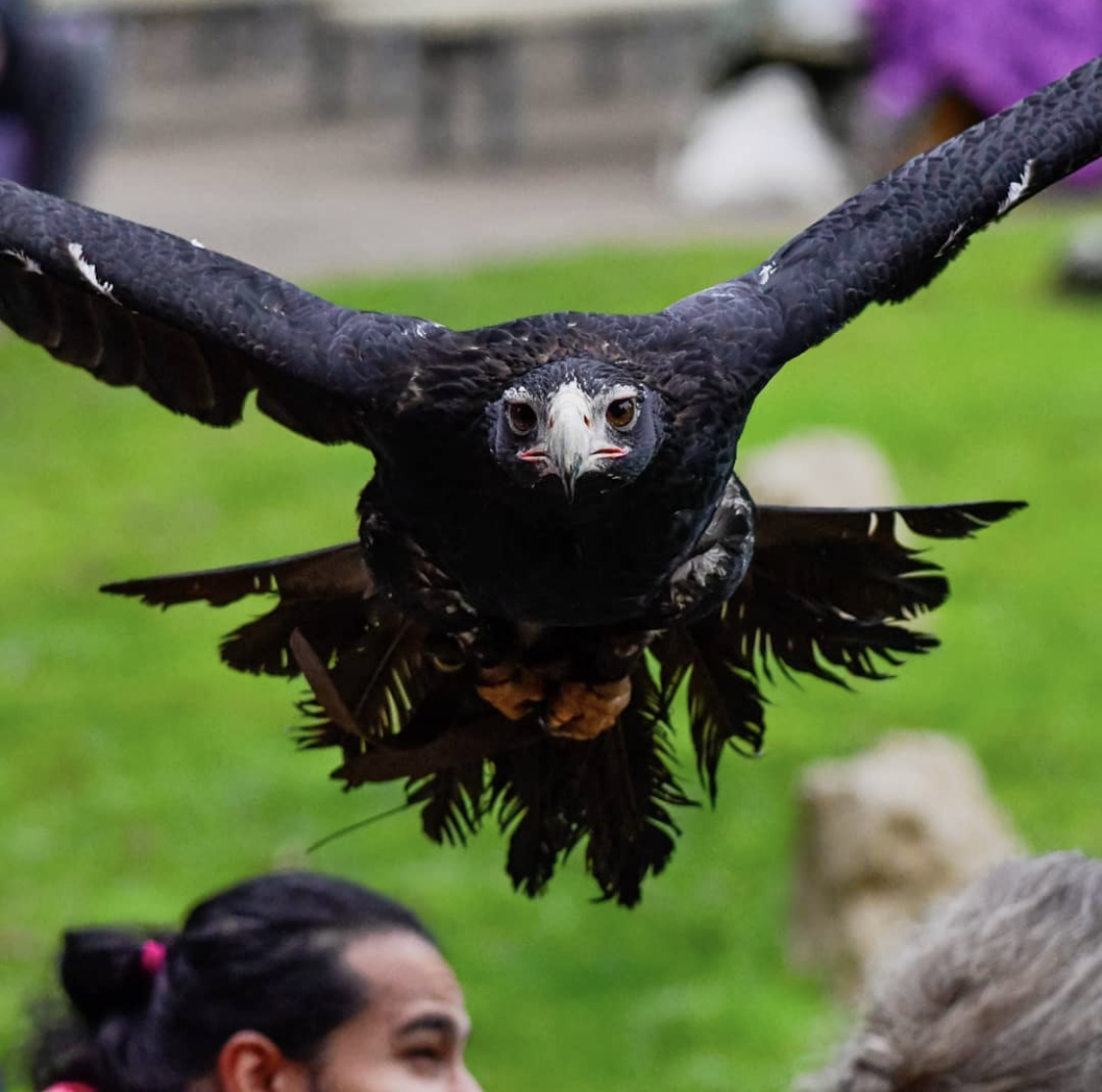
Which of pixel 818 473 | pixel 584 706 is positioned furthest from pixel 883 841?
pixel 584 706

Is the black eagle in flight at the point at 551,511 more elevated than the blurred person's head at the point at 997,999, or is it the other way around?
the black eagle in flight at the point at 551,511

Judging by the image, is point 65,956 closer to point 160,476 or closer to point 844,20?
point 160,476

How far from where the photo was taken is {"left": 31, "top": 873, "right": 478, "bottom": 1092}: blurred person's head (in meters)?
2.65

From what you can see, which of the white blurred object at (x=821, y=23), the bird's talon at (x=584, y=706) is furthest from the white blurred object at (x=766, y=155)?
the bird's talon at (x=584, y=706)

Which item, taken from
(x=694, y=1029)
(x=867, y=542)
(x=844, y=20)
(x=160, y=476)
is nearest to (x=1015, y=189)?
(x=867, y=542)

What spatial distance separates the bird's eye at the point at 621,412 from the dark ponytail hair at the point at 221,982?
2.77ft

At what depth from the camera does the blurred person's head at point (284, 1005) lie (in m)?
2.65

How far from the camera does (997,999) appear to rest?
7.38 ft

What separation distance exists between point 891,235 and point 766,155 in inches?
395

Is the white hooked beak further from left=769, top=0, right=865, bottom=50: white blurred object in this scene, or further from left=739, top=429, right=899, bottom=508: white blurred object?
left=769, top=0, right=865, bottom=50: white blurred object

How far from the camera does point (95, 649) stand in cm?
659

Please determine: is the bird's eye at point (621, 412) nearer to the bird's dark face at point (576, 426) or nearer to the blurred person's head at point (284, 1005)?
the bird's dark face at point (576, 426)

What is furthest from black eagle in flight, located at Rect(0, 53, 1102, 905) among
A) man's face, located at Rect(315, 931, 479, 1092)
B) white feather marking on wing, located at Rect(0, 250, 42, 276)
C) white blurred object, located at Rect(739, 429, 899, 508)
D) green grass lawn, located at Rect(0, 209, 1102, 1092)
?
white blurred object, located at Rect(739, 429, 899, 508)

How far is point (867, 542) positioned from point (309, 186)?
34.7ft
